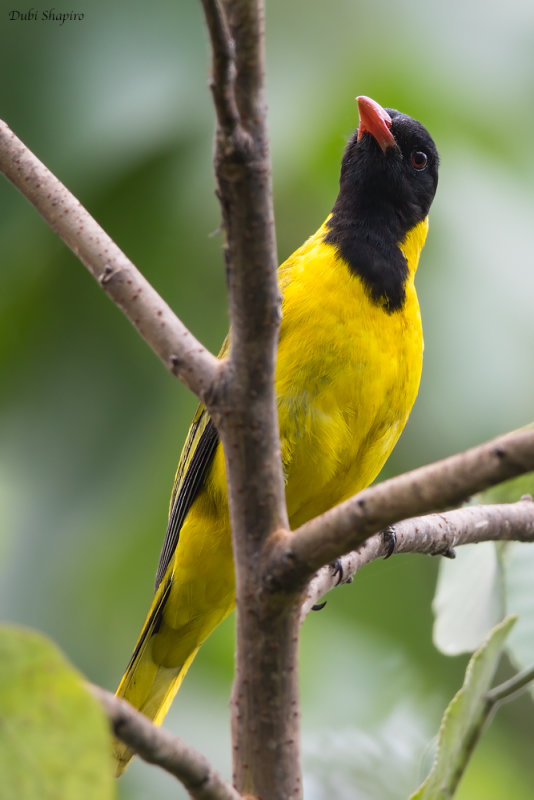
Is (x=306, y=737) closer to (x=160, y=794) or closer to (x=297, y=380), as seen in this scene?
(x=160, y=794)

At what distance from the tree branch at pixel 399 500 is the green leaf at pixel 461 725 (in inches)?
8.9

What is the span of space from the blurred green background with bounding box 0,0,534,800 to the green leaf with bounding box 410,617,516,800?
6.71 feet

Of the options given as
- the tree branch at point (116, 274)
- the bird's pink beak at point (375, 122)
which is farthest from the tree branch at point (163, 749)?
the bird's pink beak at point (375, 122)

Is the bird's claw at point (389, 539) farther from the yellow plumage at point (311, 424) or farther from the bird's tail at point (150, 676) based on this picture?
the bird's tail at point (150, 676)

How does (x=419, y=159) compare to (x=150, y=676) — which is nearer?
(x=150, y=676)

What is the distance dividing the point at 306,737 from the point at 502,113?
2428mm

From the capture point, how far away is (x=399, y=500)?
0.89 meters

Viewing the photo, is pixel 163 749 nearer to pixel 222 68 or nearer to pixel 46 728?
pixel 46 728

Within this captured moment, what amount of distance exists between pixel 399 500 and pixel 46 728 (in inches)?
14.8

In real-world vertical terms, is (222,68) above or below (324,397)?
below

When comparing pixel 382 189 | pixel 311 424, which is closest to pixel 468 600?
pixel 311 424

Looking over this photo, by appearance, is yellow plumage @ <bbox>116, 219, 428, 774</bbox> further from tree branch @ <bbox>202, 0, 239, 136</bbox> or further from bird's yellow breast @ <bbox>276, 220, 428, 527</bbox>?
tree branch @ <bbox>202, 0, 239, 136</bbox>

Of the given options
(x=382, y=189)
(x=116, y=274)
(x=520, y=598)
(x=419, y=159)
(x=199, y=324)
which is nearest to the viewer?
(x=116, y=274)

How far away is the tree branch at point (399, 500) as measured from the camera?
83 centimetres
